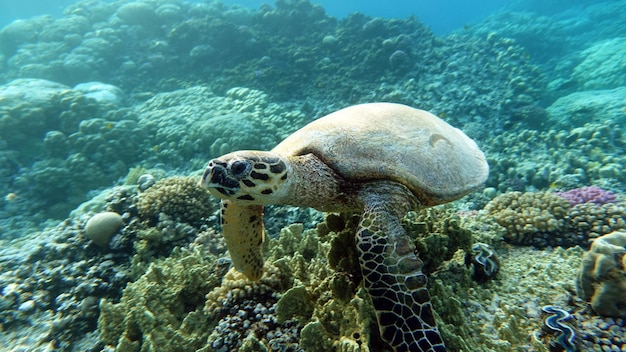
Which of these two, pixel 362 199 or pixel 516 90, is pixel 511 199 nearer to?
pixel 362 199

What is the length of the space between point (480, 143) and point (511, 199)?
15.3ft

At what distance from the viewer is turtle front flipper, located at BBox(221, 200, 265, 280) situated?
9.43 feet

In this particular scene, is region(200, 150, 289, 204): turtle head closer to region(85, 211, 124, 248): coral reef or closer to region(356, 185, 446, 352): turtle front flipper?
region(356, 185, 446, 352): turtle front flipper

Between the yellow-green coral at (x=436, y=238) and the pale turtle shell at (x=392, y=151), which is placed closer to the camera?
the pale turtle shell at (x=392, y=151)

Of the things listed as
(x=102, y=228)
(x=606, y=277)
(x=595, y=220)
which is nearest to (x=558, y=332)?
(x=606, y=277)

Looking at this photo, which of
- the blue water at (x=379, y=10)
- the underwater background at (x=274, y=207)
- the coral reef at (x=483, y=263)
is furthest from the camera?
the blue water at (x=379, y=10)

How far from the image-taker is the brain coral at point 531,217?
4.19 m

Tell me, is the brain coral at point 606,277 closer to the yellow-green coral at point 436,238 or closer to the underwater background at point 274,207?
the underwater background at point 274,207

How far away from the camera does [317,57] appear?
52.0 feet

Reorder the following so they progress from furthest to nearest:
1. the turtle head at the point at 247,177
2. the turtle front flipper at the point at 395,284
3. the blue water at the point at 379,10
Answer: the blue water at the point at 379,10, the turtle head at the point at 247,177, the turtle front flipper at the point at 395,284

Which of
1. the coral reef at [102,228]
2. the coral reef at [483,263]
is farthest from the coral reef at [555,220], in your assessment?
the coral reef at [102,228]

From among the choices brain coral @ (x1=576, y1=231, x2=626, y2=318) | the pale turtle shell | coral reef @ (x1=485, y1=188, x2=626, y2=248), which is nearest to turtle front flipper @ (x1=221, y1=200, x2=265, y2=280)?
the pale turtle shell

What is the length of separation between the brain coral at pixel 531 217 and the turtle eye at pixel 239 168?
12.2 ft

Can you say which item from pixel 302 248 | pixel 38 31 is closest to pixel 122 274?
pixel 302 248
